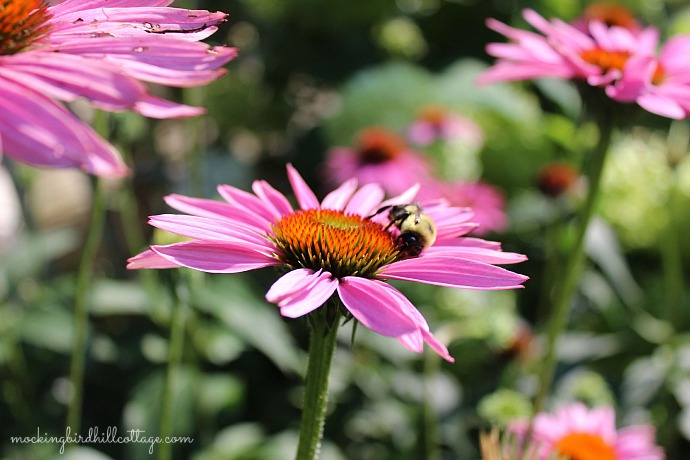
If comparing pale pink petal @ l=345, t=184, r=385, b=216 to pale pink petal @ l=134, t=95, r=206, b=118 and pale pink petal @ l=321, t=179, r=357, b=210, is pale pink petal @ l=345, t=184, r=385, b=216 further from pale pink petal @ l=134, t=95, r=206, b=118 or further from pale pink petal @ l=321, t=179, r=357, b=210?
pale pink petal @ l=134, t=95, r=206, b=118

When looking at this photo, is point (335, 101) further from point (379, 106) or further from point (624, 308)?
point (624, 308)

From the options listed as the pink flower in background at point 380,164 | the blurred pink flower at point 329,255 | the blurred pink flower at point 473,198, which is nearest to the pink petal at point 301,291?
the blurred pink flower at point 329,255

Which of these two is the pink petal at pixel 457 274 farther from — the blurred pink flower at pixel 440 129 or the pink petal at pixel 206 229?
the blurred pink flower at pixel 440 129

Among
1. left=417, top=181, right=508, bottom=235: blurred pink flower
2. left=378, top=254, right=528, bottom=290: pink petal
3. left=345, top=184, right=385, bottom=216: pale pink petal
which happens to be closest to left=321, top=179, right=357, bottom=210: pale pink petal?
left=345, top=184, right=385, bottom=216: pale pink petal

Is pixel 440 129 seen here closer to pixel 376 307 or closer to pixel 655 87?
pixel 655 87

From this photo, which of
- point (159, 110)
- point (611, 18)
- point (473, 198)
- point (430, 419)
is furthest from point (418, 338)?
point (611, 18)
